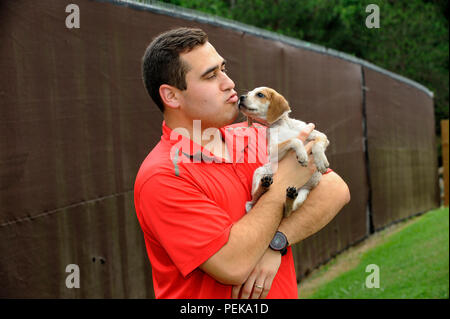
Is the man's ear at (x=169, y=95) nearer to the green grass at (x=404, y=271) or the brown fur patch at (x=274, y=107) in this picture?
the brown fur patch at (x=274, y=107)

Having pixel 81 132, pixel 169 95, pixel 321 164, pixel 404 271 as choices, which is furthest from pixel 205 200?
pixel 404 271

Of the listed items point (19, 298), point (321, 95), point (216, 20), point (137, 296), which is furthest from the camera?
point (321, 95)

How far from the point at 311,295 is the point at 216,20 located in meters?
3.39

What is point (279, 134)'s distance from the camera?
100 inches

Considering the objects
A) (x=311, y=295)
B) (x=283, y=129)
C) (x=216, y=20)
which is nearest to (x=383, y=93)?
(x=311, y=295)

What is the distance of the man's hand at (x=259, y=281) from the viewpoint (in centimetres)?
199

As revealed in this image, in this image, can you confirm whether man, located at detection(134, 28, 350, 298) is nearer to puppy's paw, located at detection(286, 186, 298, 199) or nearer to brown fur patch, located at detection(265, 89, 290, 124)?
puppy's paw, located at detection(286, 186, 298, 199)

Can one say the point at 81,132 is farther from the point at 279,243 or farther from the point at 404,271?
the point at 404,271

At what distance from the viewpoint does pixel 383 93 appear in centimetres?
1004

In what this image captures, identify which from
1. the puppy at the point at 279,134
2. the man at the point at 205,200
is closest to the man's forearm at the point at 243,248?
the man at the point at 205,200

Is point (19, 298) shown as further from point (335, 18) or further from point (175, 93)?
point (335, 18)

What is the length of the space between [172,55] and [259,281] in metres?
0.93

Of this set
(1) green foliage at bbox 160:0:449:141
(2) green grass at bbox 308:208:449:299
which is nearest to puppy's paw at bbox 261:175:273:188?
(2) green grass at bbox 308:208:449:299
